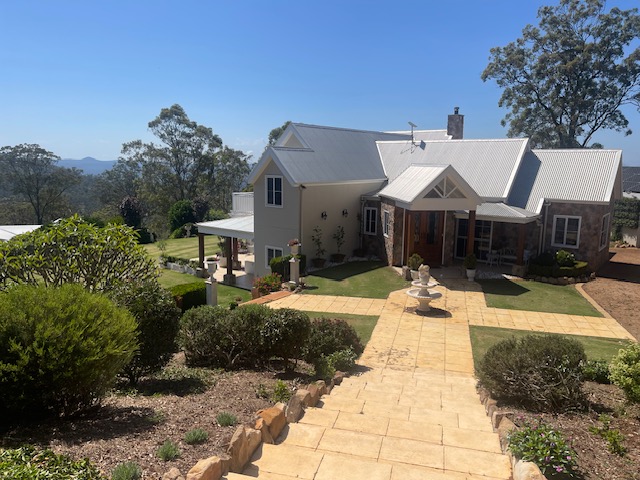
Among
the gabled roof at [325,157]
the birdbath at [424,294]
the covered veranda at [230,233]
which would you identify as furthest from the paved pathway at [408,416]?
the covered veranda at [230,233]

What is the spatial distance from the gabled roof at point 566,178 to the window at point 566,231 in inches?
37.1

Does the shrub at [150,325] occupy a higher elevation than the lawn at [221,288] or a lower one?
higher

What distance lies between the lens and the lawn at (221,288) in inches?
788


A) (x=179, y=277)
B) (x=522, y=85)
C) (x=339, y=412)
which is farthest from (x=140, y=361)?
(x=522, y=85)

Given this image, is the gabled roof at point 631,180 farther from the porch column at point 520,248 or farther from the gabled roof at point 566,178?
the porch column at point 520,248

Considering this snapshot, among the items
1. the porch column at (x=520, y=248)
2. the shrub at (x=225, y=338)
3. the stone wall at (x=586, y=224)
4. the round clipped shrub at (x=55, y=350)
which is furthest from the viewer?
the stone wall at (x=586, y=224)

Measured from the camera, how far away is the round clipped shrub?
5.46 meters

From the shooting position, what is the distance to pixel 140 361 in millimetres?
8438

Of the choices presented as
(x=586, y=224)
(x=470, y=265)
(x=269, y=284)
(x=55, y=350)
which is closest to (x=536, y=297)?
(x=470, y=265)

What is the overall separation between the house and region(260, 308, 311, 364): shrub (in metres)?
10.8

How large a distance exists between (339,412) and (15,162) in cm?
5948

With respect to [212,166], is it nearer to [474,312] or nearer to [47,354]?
[474,312]

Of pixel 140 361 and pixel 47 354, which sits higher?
pixel 47 354

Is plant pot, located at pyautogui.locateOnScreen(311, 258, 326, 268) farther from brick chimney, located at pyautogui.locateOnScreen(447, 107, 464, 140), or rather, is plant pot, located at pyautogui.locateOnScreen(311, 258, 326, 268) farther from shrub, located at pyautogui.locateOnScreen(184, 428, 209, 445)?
shrub, located at pyautogui.locateOnScreen(184, 428, 209, 445)
